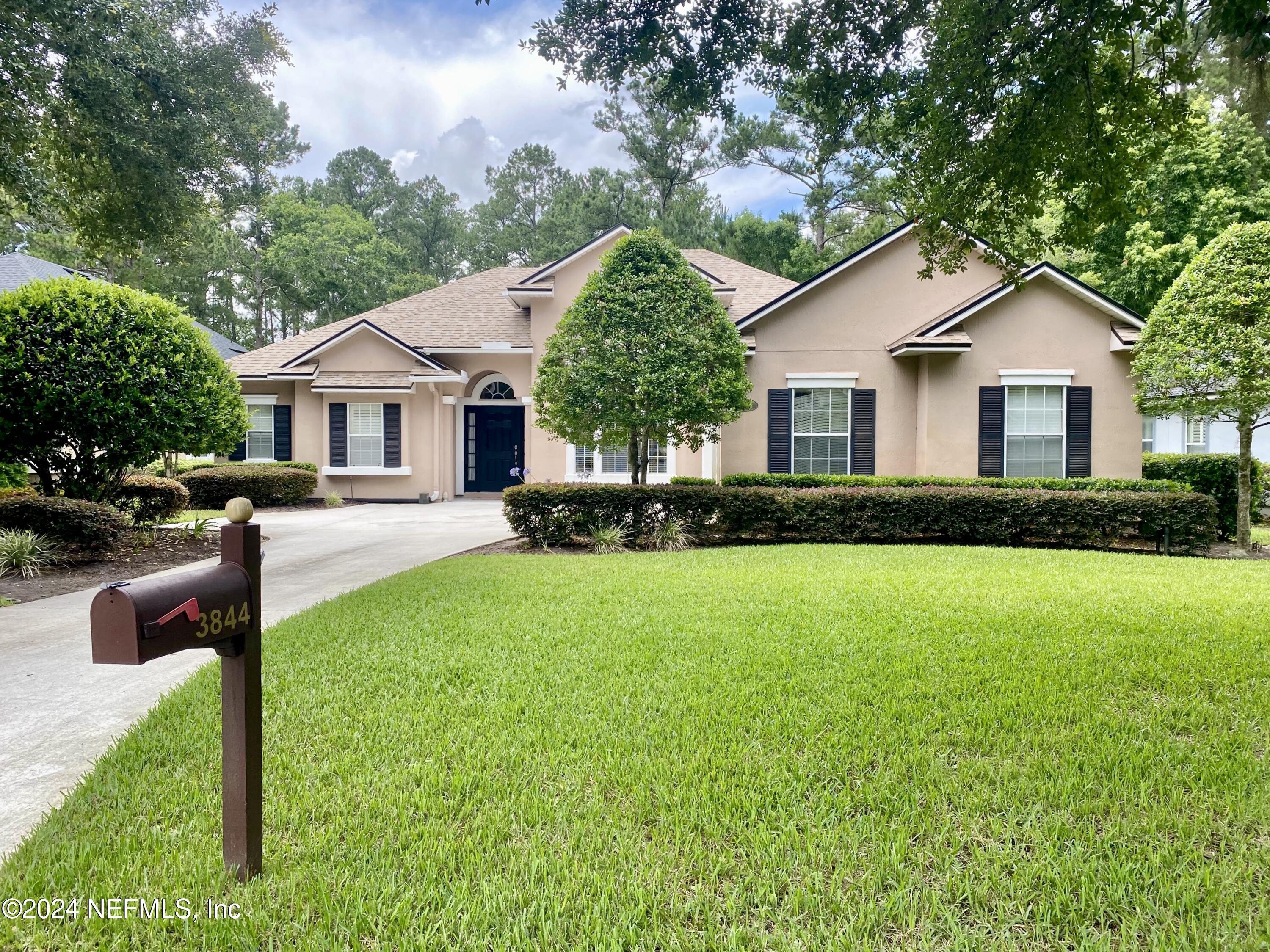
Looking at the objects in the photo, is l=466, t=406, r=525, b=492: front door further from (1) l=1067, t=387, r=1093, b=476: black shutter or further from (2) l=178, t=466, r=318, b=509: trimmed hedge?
(1) l=1067, t=387, r=1093, b=476: black shutter

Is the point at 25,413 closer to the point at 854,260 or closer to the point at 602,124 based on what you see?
the point at 854,260

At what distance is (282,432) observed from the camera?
1798cm

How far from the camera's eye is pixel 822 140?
27.4 feet

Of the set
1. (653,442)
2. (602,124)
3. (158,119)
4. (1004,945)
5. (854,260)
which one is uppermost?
(602,124)

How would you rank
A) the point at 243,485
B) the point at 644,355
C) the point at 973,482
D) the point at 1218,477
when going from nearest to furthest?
the point at 644,355 < the point at 973,482 < the point at 1218,477 < the point at 243,485

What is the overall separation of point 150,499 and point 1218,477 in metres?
19.4

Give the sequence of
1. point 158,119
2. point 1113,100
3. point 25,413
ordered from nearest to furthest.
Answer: point 1113,100 → point 25,413 → point 158,119

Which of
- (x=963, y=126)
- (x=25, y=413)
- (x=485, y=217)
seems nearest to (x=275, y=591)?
(x=25, y=413)

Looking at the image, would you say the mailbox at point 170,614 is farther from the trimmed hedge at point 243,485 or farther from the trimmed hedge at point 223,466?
the trimmed hedge at point 223,466

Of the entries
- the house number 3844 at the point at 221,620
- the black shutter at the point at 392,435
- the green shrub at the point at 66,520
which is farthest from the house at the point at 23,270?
the house number 3844 at the point at 221,620

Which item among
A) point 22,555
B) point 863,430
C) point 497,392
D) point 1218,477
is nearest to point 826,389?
point 863,430

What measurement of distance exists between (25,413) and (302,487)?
8.16 meters

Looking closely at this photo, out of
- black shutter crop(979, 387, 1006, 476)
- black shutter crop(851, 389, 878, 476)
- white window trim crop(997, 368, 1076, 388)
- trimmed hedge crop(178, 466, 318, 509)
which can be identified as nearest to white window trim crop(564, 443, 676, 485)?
black shutter crop(851, 389, 878, 476)

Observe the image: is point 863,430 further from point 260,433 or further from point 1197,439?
point 260,433
